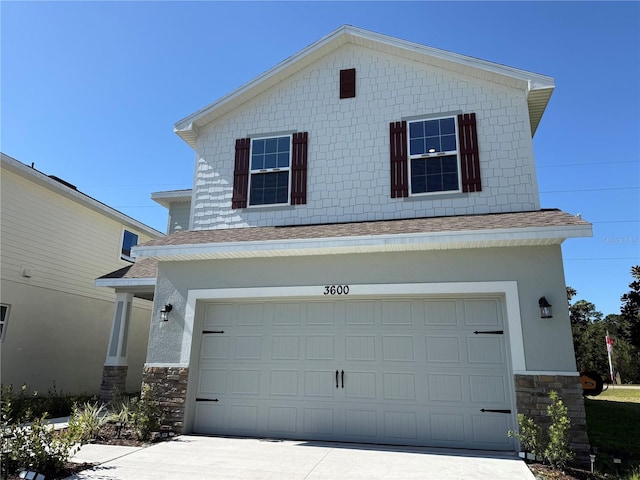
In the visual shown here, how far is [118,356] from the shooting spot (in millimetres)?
11656

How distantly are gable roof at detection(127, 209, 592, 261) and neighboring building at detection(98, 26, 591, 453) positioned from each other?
0.04 meters

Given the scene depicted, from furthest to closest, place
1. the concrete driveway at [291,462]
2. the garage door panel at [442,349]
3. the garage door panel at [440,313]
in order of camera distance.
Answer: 1. the garage door panel at [440,313]
2. the garage door panel at [442,349]
3. the concrete driveway at [291,462]

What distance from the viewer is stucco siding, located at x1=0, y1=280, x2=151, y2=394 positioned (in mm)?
12250

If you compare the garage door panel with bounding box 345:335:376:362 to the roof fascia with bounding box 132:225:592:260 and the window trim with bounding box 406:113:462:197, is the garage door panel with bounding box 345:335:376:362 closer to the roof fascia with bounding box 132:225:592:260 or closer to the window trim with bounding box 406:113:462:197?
the roof fascia with bounding box 132:225:592:260

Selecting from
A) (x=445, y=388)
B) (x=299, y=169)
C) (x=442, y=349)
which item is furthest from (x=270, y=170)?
(x=445, y=388)

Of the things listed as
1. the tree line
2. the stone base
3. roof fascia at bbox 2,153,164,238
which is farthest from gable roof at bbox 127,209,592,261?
the tree line

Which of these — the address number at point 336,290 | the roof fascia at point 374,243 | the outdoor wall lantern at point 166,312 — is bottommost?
the outdoor wall lantern at point 166,312

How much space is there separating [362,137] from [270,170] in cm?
212

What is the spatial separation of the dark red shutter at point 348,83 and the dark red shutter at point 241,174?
2402 millimetres

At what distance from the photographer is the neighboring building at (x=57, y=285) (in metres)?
12.3

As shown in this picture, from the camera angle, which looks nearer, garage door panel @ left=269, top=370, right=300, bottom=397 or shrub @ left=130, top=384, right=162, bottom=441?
shrub @ left=130, top=384, right=162, bottom=441

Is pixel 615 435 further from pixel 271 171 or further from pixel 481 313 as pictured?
pixel 271 171

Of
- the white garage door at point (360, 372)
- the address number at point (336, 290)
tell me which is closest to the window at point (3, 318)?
the white garage door at point (360, 372)

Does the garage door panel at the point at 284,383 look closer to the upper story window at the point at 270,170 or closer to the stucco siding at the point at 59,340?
the upper story window at the point at 270,170
